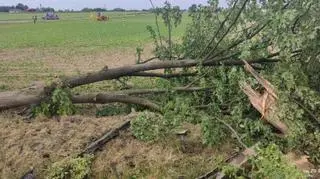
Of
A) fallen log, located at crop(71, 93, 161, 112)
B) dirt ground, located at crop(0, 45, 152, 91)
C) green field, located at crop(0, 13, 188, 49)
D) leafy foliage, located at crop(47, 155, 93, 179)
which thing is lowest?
green field, located at crop(0, 13, 188, 49)

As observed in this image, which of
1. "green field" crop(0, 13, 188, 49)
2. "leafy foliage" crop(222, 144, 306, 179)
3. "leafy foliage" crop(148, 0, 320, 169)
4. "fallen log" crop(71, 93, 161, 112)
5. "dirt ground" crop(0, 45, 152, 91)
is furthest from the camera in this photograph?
"green field" crop(0, 13, 188, 49)

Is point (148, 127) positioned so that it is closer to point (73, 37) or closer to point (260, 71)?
point (260, 71)

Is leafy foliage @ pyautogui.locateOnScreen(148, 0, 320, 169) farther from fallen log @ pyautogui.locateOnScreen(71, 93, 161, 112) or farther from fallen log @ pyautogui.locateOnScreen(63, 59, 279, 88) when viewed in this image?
fallen log @ pyautogui.locateOnScreen(71, 93, 161, 112)

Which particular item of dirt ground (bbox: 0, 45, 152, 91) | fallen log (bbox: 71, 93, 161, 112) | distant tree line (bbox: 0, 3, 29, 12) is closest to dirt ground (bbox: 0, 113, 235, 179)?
fallen log (bbox: 71, 93, 161, 112)

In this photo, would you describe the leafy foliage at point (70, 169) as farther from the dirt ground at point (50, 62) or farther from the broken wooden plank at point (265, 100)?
the dirt ground at point (50, 62)

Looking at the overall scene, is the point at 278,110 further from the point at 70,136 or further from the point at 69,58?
the point at 69,58

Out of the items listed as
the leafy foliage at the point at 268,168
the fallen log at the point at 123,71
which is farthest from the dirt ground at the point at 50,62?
the leafy foliage at the point at 268,168

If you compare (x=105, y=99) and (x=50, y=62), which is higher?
(x=105, y=99)

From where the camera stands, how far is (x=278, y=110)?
5840mm

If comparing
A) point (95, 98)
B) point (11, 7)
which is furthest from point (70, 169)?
point (11, 7)

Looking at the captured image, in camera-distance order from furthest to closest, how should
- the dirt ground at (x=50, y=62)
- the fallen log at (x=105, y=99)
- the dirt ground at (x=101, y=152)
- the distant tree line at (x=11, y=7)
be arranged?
1. the distant tree line at (x=11, y=7)
2. the dirt ground at (x=50, y=62)
3. the fallen log at (x=105, y=99)
4. the dirt ground at (x=101, y=152)

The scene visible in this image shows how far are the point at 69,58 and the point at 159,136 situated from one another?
38.6ft

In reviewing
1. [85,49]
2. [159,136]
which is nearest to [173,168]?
[159,136]

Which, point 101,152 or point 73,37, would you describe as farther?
point 73,37
